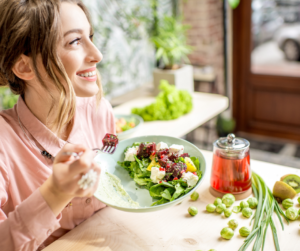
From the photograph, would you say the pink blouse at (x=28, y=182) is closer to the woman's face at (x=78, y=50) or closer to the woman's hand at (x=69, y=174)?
the woman's hand at (x=69, y=174)

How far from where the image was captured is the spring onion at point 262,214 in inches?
36.7

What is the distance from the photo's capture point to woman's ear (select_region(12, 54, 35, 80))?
1.01 metres

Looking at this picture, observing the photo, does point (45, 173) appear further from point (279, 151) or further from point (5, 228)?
point (279, 151)

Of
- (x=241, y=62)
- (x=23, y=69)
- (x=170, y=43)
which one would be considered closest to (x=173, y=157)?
(x=23, y=69)

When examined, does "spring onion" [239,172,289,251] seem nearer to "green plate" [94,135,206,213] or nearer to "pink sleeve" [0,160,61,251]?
"green plate" [94,135,206,213]

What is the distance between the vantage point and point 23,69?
41.1 inches

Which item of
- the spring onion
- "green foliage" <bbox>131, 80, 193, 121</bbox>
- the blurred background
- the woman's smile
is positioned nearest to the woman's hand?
the woman's smile

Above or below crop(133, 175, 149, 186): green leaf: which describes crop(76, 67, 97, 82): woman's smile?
above

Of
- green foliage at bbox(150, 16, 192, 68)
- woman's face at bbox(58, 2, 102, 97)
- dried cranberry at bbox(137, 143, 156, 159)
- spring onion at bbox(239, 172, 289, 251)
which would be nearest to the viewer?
spring onion at bbox(239, 172, 289, 251)

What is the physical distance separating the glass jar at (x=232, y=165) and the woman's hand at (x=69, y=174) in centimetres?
55

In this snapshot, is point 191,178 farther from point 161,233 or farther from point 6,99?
point 6,99

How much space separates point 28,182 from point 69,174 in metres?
0.40

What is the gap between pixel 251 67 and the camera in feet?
12.7

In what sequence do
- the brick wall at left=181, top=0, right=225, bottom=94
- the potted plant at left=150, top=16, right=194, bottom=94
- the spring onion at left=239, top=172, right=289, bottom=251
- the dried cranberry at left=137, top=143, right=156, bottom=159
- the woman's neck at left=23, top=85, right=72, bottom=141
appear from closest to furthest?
the spring onion at left=239, top=172, right=289, bottom=251
the woman's neck at left=23, top=85, right=72, bottom=141
the dried cranberry at left=137, top=143, right=156, bottom=159
the potted plant at left=150, top=16, right=194, bottom=94
the brick wall at left=181, top=0, right=225, bottom=94
